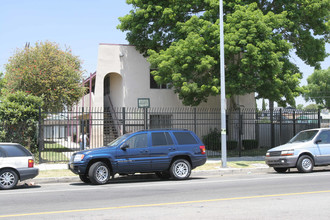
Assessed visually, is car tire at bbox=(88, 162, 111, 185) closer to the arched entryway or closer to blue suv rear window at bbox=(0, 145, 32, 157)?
blue suv rear window at bbox=(0, 145, 32, 157)

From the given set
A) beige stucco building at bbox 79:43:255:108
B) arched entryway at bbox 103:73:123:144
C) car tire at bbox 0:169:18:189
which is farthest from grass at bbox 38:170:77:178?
beige stucco building at bbox 79:43:255:108

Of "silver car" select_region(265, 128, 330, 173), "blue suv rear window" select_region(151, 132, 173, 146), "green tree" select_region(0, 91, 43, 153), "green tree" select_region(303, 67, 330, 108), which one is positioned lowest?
"silver car" select_region(265, 128, 330, 173)

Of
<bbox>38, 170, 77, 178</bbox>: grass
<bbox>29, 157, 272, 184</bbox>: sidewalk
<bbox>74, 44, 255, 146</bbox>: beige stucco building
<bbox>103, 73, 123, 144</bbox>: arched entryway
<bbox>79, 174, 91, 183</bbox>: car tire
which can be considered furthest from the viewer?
<bbox>103, 73, 123, 144</bbox>: arched entryway

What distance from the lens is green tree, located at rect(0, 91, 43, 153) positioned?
18.9 m

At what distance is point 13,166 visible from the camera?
12523 millimetres

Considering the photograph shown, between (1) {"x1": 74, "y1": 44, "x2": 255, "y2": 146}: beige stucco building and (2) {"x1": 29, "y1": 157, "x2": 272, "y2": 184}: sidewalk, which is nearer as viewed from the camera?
(2) {"x1": 29, "y1": 157, "x2": 272, "y2": 184}: sidewalk

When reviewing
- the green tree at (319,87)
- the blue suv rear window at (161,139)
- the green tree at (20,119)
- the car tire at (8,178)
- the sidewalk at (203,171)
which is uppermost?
the green tree at (319,87)

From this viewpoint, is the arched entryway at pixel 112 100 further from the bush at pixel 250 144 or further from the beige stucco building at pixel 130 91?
the bush at pixel 250 144

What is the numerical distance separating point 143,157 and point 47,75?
1519cm

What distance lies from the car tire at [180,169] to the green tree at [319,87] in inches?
2503

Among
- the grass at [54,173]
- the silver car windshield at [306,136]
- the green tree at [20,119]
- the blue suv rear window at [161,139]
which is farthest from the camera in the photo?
the green tree at [20,119]

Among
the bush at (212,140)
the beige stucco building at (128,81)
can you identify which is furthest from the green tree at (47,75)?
the bush at (212,140)

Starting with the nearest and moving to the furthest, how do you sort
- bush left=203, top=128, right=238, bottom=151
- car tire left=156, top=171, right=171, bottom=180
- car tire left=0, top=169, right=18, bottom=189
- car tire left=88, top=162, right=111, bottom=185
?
car tire left=0, top=169, right=18, bottom=189 → car tire left=88, top=162, right=111, bottom=185 → car tire left=156, top=171, right=171, bottom=180 → bush left=203, top=128, right=238, bottom=151

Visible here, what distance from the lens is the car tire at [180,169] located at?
A: 550 inches
